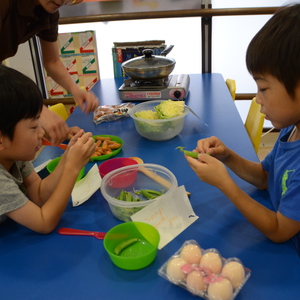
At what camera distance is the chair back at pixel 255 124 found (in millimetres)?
1615

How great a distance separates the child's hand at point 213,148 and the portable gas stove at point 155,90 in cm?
84

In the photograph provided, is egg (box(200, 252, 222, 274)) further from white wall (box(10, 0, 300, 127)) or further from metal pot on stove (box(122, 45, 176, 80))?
white wall (box(10, 0, 300, 127))

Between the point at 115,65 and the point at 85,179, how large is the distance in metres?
1.55

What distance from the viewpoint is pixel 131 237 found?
0.95m

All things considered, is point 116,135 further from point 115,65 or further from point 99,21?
point 99,21

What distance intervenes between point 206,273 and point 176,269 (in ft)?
0.21

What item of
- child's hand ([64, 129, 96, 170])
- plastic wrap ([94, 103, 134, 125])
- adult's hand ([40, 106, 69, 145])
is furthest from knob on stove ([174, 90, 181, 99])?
child's hand ([64, 129, 96, 170])

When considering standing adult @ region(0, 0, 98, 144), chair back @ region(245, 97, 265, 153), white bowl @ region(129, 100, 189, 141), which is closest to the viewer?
standing adult @ region(0, 0, 98, 144)

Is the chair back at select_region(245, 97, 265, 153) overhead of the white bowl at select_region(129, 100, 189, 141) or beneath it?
beneath

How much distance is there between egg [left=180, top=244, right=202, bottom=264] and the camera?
0.80 m

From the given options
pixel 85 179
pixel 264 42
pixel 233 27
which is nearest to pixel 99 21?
pixel 233 27

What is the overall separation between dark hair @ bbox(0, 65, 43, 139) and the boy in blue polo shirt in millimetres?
483

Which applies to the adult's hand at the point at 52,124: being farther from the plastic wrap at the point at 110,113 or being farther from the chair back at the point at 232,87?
the chair back at the point at 232,87

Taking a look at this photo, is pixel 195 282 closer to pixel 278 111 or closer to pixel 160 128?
pixel 278 111
